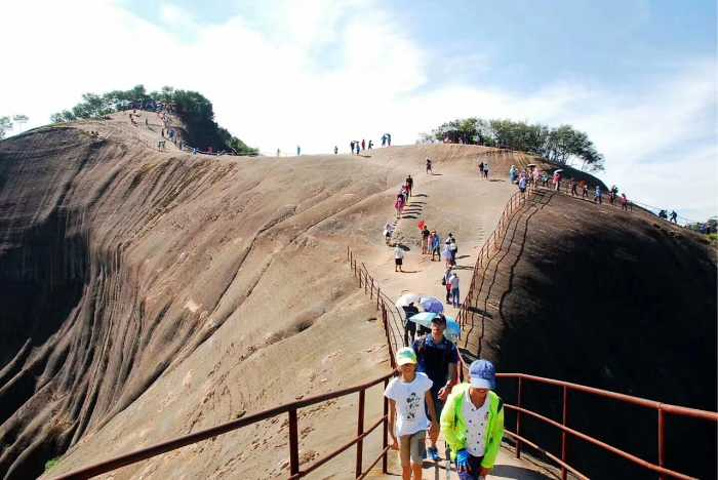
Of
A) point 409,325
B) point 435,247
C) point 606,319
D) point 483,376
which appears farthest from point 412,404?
point 606,319

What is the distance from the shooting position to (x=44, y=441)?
3409cm

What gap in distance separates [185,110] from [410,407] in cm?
9548

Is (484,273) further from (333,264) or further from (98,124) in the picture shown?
(98,124)

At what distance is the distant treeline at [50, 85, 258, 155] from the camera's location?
91.1 meters

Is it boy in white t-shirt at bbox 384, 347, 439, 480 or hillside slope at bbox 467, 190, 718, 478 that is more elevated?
boy in white t-shirt at bbox 384, 347, 439, 480

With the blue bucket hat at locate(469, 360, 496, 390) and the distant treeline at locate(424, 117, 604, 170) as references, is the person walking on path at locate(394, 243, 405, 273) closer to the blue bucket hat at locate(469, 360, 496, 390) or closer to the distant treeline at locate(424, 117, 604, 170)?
the blue bucket hat at locate(469, 360, 496, 390)

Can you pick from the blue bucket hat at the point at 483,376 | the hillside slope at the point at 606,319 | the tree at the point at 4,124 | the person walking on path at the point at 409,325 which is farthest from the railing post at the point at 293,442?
the tree at the point at 4,124

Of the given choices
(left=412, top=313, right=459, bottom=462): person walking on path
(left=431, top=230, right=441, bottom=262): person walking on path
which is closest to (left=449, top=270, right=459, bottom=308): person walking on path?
(left=431, top=230, right=441, bottom=262): person walking on path

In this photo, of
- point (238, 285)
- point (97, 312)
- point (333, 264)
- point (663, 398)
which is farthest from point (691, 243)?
point (97, 312)

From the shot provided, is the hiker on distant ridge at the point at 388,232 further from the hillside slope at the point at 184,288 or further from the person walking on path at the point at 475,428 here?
the person walking on path at the point at 475,428

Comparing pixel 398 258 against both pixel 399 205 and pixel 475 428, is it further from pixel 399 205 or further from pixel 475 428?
pixel 475 428

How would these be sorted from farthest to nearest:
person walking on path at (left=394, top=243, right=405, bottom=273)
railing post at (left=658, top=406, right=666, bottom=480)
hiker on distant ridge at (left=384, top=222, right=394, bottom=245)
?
hiker on distant ridge at (left=384, top=222, right=394, bottom=245) < person walking on path at (left=394, top=243, right=405, bottom=273) < railing post at (left=658, top=406, right=666, bottom=480)

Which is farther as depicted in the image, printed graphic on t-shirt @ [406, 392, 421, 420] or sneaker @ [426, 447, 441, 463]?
sneaker @ [426, 447, 441, 463]

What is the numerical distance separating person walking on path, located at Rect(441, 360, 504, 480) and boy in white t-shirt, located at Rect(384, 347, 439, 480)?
3.74ft
